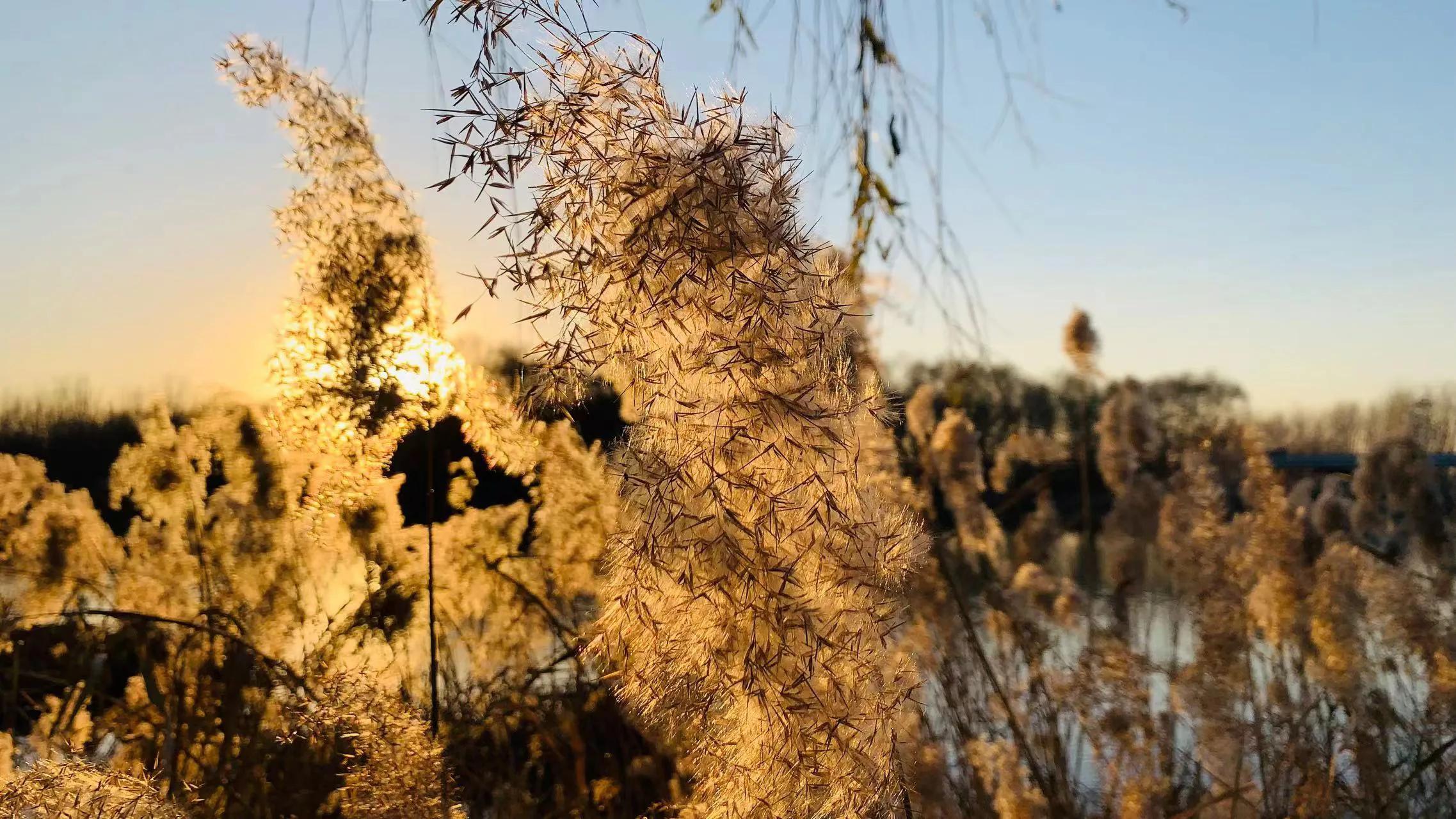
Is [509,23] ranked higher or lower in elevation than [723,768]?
higher

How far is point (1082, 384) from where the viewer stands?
2.72 metres

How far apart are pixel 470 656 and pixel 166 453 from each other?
2.76ft

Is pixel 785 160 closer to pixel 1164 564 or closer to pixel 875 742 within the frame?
pixel 875 742

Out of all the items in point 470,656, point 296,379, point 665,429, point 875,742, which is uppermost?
A: point 296,379

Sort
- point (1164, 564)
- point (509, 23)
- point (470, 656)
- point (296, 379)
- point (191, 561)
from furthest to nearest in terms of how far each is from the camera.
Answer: point (1164, 564)
point (470, 656)
point (191, 561)
point (296, 379)
point (509, 23)

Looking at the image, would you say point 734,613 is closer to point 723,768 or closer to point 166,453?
point 723,768

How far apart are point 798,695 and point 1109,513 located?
2.19 meters

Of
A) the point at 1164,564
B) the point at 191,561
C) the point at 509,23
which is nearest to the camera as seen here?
the point at 509,23

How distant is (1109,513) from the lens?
2.87 meters

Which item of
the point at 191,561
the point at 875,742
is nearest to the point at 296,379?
the point at 191,561

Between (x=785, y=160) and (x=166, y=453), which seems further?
(x=166, y=453)

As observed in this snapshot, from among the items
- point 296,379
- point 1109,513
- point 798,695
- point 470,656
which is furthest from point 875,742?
point 1109,513

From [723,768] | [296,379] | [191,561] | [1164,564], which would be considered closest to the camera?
[723,768]

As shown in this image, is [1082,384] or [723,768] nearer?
[723,768]
